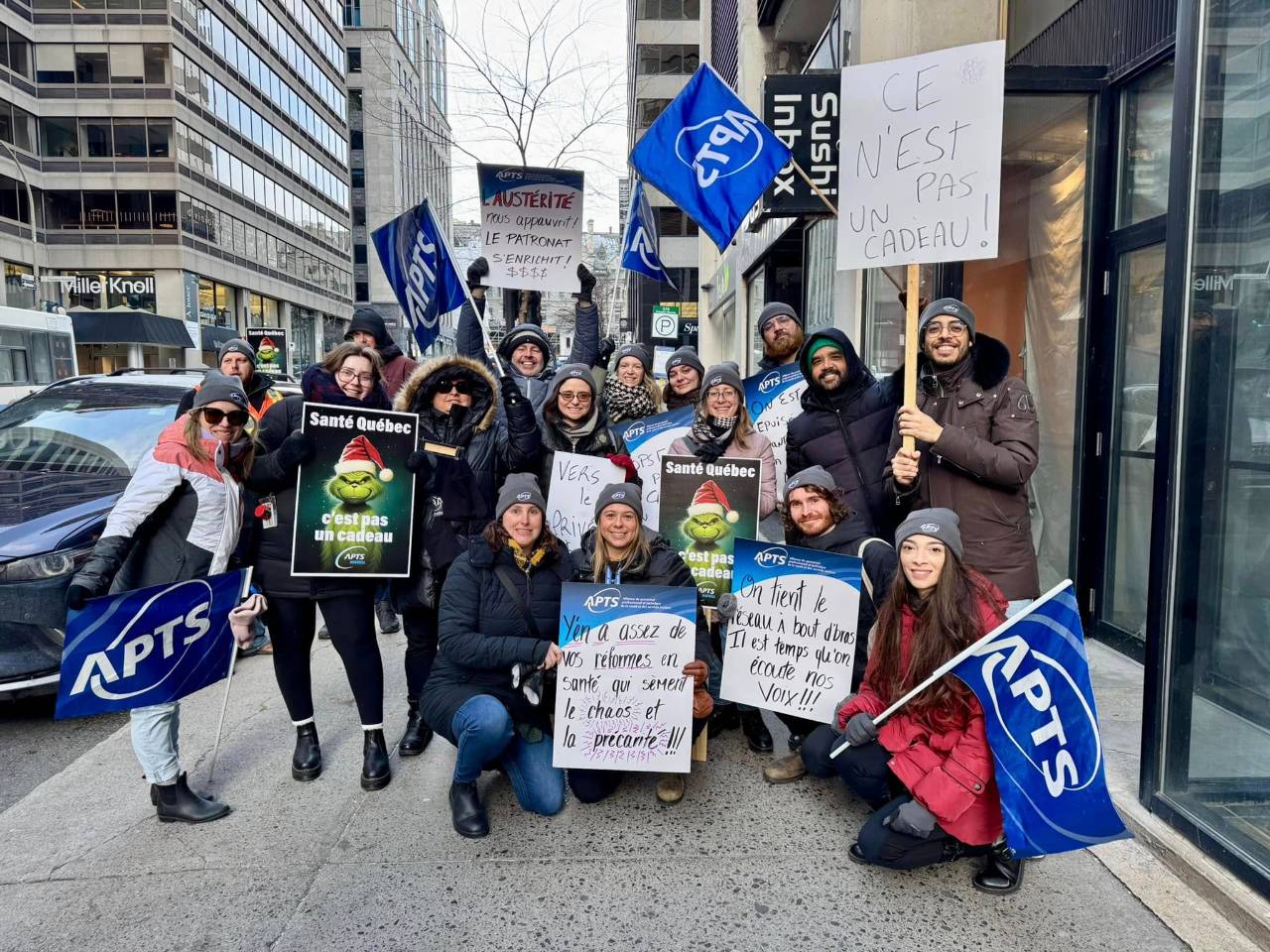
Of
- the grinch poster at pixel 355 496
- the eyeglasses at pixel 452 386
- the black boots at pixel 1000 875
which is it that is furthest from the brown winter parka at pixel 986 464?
the grinch poster at pixel 355 496

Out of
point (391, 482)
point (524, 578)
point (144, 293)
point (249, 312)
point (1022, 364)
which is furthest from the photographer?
point (249, 312)

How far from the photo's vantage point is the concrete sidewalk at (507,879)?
2.76m

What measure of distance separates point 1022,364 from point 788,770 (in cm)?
375

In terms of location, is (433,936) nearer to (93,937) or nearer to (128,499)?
(93,937)

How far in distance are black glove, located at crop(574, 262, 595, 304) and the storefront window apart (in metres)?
3.73

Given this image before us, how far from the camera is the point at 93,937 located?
2.77 metres

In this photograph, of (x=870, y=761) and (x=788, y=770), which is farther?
(x=788, y=770)

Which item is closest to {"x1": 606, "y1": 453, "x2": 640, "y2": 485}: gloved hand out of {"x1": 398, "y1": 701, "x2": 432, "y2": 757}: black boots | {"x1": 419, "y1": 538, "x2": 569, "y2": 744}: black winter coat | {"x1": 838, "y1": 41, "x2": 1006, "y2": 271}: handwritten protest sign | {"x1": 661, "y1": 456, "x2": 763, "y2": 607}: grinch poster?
{"x1": 661, "y1": 456, "x2": 763, "y2": 607}: grinch poster

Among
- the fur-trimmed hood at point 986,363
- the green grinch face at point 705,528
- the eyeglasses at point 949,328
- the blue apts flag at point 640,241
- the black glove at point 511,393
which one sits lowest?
the green grinch face at point 705,528

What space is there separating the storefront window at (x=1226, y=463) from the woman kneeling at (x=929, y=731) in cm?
76

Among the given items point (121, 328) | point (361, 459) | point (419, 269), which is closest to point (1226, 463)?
point (361, 459)

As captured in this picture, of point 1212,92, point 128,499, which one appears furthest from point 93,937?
point 1212,92

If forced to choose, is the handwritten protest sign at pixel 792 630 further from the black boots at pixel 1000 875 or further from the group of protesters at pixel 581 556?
the black boots at pixel 1000 875

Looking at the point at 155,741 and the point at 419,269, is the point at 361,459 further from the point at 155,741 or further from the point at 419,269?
the point at 419,269
